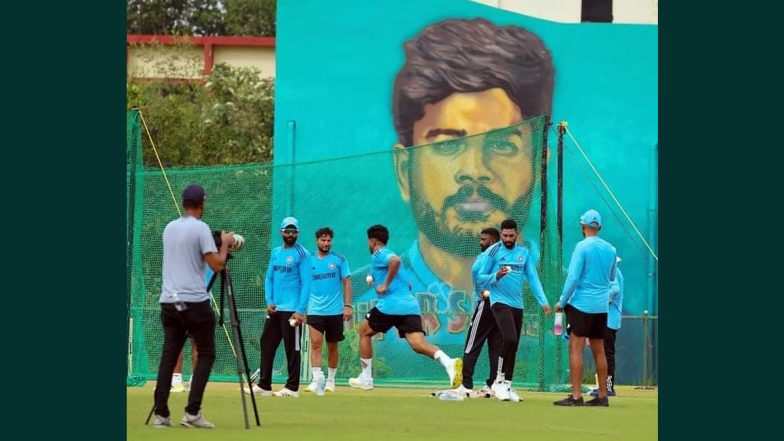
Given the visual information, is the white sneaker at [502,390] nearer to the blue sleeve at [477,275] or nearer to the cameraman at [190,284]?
Answer: the blue sleeve at [477,275]

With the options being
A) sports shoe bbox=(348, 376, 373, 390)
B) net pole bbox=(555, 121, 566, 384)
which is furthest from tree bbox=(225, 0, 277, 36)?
sports shoe bbox=(348, 376, 373, 390)

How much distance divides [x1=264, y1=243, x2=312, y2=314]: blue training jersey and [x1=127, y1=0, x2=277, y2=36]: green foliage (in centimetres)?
3924

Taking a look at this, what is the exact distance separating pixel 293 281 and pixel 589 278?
3909 millimetres

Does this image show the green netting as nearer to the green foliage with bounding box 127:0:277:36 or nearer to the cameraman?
the cameraman

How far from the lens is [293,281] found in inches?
763

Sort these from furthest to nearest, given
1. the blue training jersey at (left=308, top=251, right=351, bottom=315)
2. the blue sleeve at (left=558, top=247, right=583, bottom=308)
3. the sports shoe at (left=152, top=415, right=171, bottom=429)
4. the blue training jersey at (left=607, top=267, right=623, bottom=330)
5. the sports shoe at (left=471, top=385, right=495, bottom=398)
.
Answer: the blue training jersey at (left=607, top=267, right=623, bottom=330), the blue training jersey at (left=308, top=251, right=351, bottom=315), the sports shoe at (left=471, top=385, right=495, bottom=398), the blue sleeve at (left=558, top=247, right=583, bottom=308), the sports shoe at (left=152, top=415, right=171, bottom=429)

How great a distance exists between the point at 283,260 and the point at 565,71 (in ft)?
30.0

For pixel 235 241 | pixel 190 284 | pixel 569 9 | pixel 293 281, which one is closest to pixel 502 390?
pixel 293 281

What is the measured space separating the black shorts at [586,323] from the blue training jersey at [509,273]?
122 cm

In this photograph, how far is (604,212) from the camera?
26391mm

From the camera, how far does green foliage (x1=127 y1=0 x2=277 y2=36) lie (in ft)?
191

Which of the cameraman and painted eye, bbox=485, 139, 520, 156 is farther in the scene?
painted eye, bbox=485, 139, 520, 156

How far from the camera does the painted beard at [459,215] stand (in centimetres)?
2323

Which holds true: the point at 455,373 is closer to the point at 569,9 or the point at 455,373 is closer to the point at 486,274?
the point at 486,274
